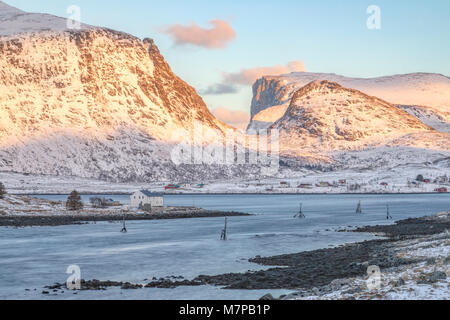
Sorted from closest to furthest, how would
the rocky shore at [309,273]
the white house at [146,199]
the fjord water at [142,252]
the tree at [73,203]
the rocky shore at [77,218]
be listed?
the rocky shore at [309,273]
the fjord water at [142,252]
the rocky shore at [77,218]
the tree at [73,203]
the white house at [146,199]

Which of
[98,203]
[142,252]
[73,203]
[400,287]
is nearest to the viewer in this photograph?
[400,287]

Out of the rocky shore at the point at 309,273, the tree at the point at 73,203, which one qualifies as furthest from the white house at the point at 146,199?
the rocky shore at the point at 309,273

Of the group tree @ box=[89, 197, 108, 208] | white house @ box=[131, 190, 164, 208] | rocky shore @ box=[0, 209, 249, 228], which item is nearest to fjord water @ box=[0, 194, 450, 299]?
rocky shore @ box=[0, 209, 249, 228]

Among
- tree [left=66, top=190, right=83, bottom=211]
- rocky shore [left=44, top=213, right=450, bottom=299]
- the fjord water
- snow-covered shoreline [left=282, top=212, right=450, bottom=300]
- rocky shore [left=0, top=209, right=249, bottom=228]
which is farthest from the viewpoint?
tree [left=66, top=190, right=83, bottom=211]

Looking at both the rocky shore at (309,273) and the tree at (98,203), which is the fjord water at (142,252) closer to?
the rocky shore at (309,273)

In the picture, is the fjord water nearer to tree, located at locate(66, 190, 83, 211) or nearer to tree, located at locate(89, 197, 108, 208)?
tree, located at locate(66, 190, 83, 211)

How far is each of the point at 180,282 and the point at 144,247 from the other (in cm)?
2284

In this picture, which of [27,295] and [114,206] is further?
[114,206]

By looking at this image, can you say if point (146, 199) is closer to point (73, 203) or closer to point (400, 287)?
point (73, 203)

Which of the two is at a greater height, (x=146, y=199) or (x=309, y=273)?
(x=146, y=199)

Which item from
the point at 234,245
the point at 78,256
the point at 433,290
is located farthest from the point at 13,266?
the point at 433,290

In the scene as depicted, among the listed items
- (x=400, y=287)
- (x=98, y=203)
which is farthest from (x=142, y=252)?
(x=98, y=203)
